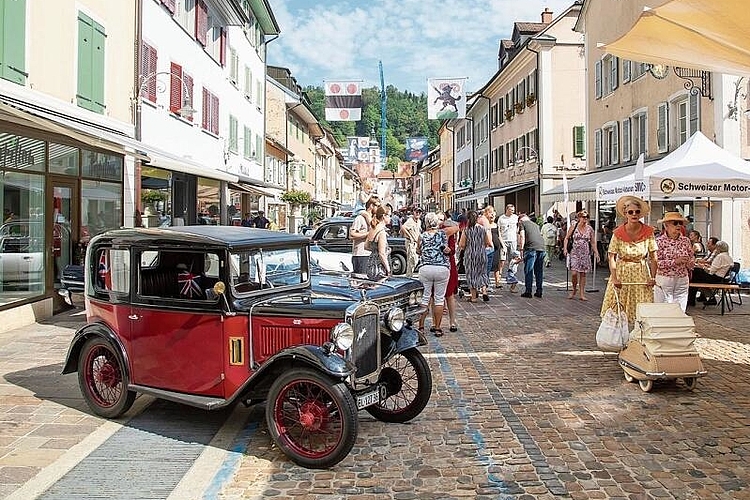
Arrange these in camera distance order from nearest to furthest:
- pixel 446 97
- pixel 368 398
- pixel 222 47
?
1. pixel 368 398
2. pixel 222 47
3. pixel 446 97

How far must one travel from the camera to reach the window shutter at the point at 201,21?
67.6 ft

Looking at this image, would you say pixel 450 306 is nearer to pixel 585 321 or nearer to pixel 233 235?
pixel 585 321

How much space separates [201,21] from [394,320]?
1782 cm

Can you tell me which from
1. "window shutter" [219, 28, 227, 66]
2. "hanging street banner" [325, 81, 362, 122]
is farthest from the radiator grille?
"hanging street banner" [325, 81, 362, 122]

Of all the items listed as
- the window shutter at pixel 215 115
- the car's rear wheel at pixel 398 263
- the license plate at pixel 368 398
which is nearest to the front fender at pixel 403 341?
the license plate at pixel 368 398

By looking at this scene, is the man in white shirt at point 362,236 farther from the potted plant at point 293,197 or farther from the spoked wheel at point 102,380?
the potted plant at point 293,197

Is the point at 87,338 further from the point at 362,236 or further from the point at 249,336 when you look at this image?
the point at 362,236

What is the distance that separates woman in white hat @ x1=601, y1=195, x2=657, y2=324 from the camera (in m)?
8.02

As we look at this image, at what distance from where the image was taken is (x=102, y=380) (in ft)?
20.6

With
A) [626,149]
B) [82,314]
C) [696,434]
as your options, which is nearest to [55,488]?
[696,434]

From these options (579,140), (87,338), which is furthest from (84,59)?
(579,140)

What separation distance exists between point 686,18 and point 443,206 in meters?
69.4

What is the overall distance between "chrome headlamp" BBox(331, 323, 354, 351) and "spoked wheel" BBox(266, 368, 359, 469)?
0.26m

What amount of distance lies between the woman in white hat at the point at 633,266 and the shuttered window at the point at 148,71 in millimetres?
11512
